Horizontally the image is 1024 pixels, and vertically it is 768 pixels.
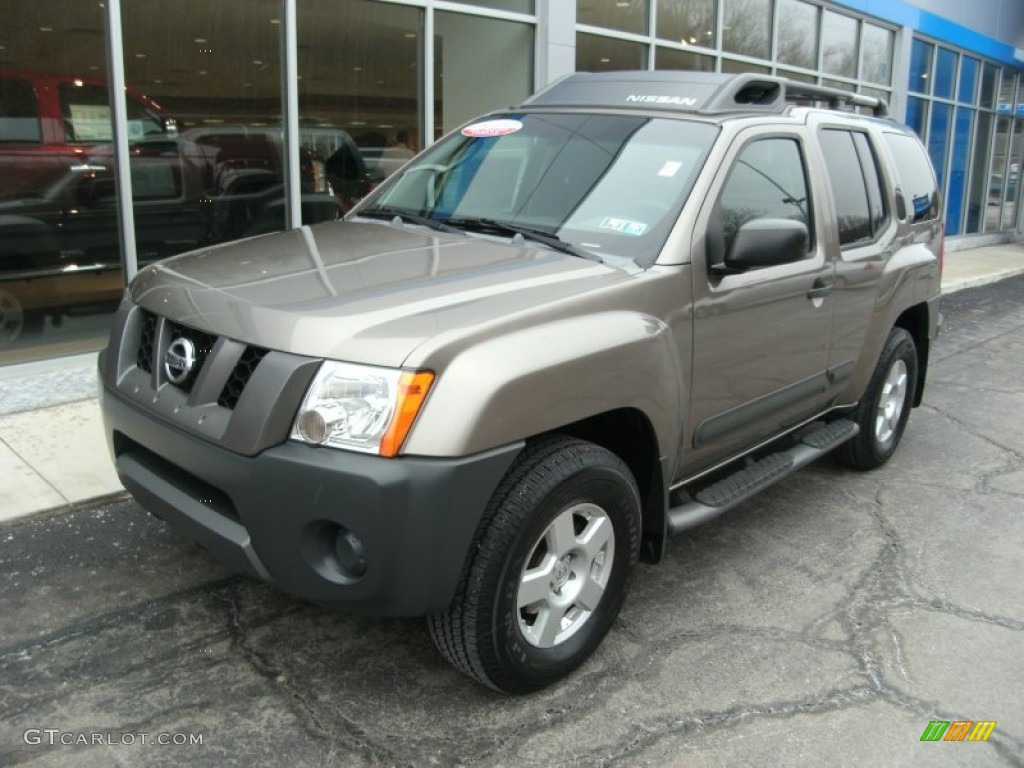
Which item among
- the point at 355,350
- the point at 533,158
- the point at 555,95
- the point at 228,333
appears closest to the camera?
the point at 355,350

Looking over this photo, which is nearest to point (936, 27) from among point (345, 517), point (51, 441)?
point (51, 441)

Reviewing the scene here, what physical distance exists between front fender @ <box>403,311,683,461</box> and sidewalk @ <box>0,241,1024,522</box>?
2.65 meters

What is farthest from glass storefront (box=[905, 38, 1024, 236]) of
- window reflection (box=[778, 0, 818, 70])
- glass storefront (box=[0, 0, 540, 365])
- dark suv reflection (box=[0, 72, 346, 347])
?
dark suv reflection (box=[0, 72, 346, 347])

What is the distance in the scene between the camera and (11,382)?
565 cm

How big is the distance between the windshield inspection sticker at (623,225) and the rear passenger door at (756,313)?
0.68 ft

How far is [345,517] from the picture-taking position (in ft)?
8.14

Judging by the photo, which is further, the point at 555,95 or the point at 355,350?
the point at 555,95

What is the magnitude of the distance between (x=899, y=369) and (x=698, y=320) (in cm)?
243

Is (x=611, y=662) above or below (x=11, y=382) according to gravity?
below

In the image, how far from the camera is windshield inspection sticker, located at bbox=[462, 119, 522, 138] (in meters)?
4.19

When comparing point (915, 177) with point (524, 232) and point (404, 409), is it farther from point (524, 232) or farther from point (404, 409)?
point (404, 409)

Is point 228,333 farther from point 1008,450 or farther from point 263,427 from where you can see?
point 1008,450

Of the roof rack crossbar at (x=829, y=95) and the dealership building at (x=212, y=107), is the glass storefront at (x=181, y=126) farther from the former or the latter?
the roof rack crossbar at (x=829, y=95)

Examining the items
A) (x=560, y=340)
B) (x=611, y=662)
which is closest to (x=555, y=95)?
(x=560, y=340)
